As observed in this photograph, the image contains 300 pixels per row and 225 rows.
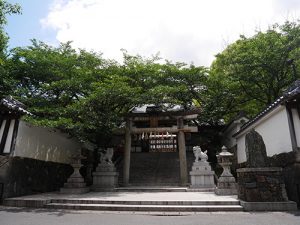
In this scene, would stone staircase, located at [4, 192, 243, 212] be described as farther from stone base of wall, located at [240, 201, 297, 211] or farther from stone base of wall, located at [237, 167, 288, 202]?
stone base of wall, located at [237, 167, 288, 202]

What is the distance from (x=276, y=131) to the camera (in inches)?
507

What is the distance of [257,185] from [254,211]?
3.11 ft

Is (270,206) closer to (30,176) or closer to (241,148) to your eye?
(241,148)

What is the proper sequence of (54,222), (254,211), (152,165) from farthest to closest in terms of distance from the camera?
(152,165), (254,211), (54,222)

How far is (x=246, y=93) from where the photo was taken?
21.1m

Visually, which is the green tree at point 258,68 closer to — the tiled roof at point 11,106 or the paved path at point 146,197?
the paved path at point 146,197

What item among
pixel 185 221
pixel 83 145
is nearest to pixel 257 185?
pixel 185 221

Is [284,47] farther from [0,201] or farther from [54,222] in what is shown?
[0,201]

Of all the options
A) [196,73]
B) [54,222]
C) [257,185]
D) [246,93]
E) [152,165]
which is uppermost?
[196,73]

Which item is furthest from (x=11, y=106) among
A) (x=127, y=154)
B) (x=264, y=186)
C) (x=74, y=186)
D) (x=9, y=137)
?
(x=264, y=186)

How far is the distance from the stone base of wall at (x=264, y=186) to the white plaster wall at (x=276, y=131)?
279 cm

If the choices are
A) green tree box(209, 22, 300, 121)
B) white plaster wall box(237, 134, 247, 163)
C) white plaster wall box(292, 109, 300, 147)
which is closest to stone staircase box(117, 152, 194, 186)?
white plaster wall box(237, 134, 247, 163)

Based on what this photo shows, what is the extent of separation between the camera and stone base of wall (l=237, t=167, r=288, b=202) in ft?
29.8

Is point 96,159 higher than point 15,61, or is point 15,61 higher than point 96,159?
point 15,61
